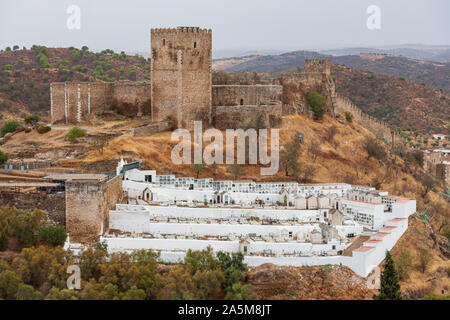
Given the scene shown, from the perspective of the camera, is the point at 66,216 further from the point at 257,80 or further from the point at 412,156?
the point at 412,156

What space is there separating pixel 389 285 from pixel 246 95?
13910mm

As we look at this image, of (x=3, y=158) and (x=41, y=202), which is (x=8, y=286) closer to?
(x=41, y=202)

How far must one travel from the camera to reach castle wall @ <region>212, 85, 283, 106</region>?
2927cm

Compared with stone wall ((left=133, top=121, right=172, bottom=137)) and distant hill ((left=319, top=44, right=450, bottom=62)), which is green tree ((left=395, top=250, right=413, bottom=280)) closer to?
stone wall ((left=133, top=121, right=172, bottom=137))

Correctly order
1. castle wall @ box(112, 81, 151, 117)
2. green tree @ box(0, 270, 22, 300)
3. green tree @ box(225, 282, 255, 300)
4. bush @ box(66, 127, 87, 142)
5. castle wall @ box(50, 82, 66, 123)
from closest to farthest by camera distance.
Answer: green tree @ box(0, 270, 22, 300), green tree @ box(225, 282, 255, 300), bush @ box(66, 127, 87, 142), castle wall @ box(50, 82, 66, 123), castle wall @ box(112, 81, 151, 117)

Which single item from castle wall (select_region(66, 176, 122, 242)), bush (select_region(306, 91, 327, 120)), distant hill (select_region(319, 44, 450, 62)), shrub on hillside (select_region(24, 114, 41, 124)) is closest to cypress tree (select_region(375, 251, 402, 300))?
castle wall (select_region(66, 176, 122, 242))

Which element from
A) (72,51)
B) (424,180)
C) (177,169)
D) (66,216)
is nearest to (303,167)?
(177,169)

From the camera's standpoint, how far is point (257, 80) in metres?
32.3

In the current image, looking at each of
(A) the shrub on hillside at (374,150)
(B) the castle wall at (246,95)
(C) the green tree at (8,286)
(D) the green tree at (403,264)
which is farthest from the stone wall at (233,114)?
(C) the green tree at (8,286)

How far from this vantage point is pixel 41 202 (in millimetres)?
20453

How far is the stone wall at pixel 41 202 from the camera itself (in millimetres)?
20297

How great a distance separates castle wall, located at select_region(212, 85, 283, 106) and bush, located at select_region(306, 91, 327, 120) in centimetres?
286

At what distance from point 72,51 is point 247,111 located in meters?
37.7
